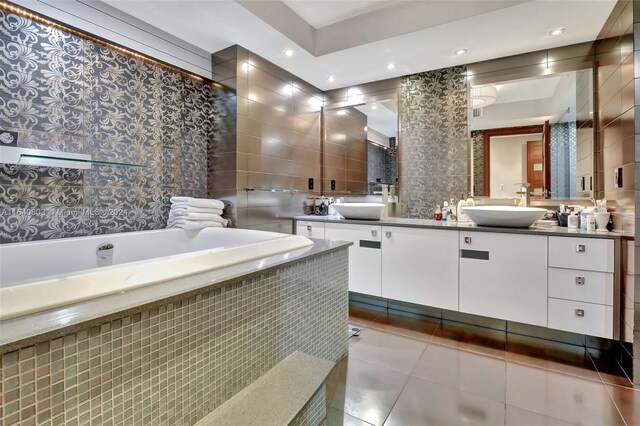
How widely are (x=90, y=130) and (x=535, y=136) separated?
3.29 meters

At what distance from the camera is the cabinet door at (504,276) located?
205cm

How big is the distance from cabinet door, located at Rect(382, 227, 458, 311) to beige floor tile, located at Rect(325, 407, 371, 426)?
1.25 metres

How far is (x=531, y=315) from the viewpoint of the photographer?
2.08 meters

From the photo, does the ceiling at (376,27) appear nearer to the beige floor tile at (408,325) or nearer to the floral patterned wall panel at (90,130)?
the floral patterned wall panel at (90,130)

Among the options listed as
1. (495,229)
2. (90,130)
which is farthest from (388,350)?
(90,130)

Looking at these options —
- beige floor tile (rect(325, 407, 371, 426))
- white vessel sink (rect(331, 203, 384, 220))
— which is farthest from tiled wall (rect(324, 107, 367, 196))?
beige floor tile (rect(325, 407, 371, 426))

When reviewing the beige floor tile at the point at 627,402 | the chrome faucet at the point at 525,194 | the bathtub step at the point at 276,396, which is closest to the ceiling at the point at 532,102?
the chrome faucet at the point at 525,194

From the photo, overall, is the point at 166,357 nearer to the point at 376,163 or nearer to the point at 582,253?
the point at 582,253

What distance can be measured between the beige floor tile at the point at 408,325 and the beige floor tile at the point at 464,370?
0.21 metres

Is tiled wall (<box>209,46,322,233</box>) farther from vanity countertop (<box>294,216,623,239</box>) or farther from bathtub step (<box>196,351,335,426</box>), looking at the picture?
bathtub step (<box>196,351,335,426</box>)

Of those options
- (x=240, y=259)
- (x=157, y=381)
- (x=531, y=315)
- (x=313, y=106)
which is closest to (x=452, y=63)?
(x=313, y=106)

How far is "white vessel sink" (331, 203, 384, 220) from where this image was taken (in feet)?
9.09

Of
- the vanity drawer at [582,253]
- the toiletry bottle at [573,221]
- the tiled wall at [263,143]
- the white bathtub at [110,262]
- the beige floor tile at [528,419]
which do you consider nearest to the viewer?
the white bathtub at [110,262]

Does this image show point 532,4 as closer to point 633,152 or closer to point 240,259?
point 633,152
